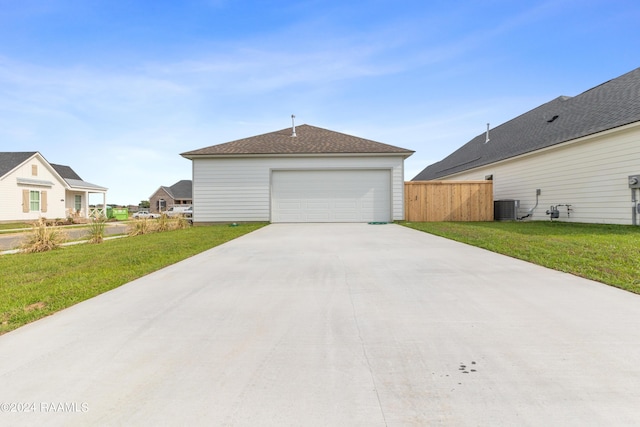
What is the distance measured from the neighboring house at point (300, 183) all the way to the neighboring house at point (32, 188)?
528 inches

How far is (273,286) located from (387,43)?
1133 cm


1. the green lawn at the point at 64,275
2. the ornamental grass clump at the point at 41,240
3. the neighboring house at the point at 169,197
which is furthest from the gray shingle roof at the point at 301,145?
the neighboring house at the point at 169,197

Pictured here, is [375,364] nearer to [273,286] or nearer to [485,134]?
[273,286]

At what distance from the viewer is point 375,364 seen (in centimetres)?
218

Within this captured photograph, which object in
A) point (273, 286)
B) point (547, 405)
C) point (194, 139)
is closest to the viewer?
point (547, 405)

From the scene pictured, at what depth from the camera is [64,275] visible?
501 cm

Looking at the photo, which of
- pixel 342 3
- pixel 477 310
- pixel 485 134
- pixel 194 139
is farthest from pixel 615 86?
pixel 194 139

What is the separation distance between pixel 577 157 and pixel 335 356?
15167 millimetres

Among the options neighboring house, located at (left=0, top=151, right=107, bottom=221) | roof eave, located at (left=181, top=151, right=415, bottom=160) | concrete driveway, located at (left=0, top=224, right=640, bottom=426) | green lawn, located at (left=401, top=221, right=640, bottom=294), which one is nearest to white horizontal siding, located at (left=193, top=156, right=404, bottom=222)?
roof eave, located at (left=181, top=151, right=415, bottom=160)

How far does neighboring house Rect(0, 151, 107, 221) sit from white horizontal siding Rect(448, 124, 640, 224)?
2840 centimetres

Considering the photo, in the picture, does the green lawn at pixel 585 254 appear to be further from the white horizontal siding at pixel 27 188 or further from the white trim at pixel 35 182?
the white trim at pixel 35 182

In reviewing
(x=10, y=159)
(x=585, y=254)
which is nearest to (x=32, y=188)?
(x=10, y=159)

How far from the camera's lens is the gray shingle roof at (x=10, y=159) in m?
19.8

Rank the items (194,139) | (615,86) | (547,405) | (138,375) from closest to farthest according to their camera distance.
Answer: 1. (547,405)
2. (138,375)
3. (615,86)
4. (194,139)
